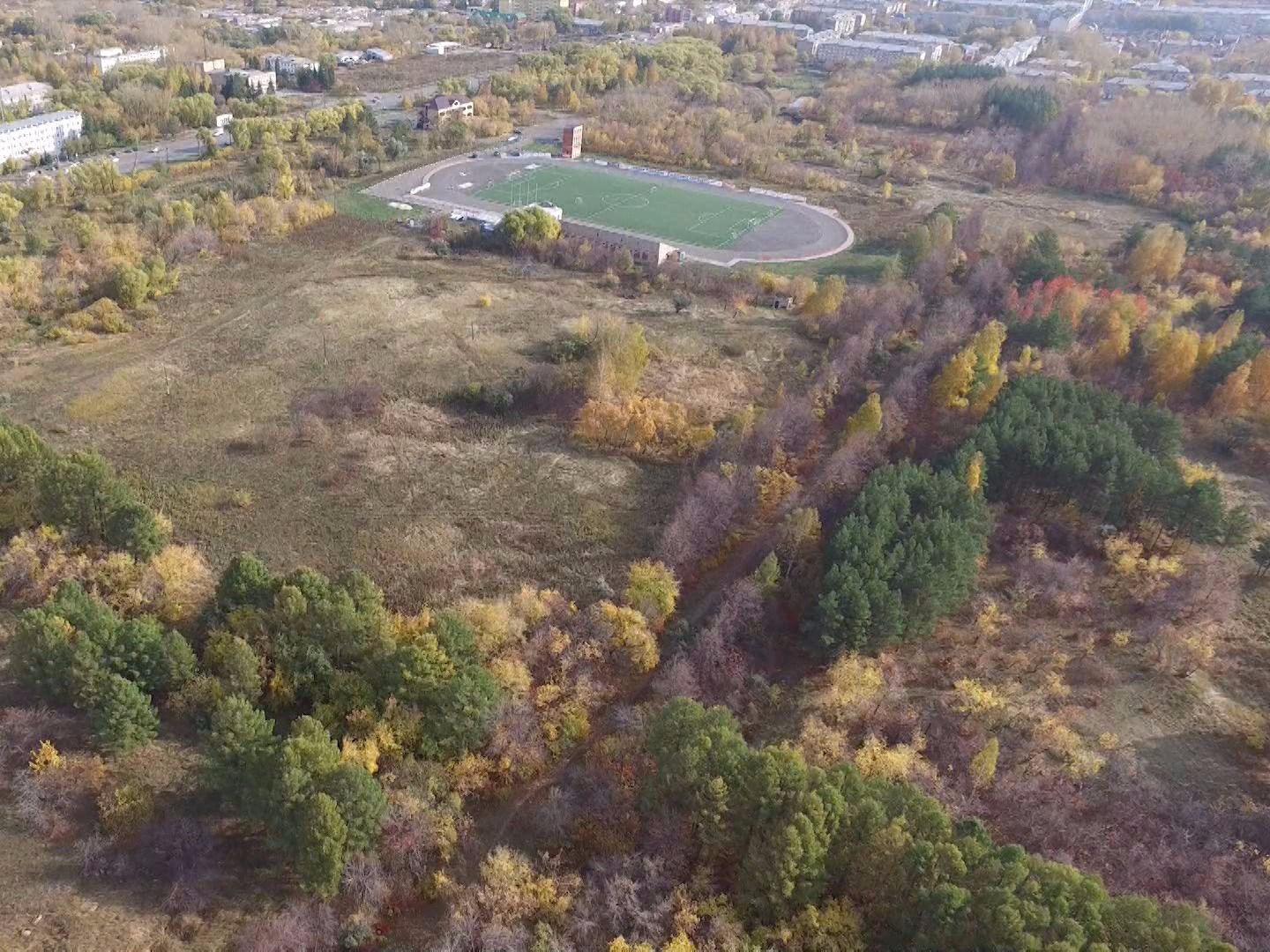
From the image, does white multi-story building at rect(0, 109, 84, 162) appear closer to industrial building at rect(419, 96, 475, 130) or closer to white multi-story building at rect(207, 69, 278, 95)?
white multi-story building at rect(207, 69, 278, 95)

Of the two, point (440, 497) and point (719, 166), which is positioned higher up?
point (719, 166)

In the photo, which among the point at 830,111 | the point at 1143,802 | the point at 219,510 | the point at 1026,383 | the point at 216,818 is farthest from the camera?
the point at 830,111

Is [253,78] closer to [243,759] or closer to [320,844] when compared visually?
[243,759]

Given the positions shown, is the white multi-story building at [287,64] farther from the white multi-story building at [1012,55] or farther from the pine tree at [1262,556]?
the pine tree at [1262,556]

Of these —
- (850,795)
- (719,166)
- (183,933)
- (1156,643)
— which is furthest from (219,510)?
(719,166)

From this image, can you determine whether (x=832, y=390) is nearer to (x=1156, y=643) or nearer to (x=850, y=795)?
(x=1156, y=643)

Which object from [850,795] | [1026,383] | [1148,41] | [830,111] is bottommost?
[850,795]

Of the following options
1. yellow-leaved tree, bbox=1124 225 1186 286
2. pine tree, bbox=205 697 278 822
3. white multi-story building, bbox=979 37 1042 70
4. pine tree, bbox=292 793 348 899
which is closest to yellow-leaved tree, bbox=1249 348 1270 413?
yellow-leaved tree, bbox=1124 225 1186 286
